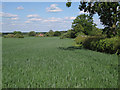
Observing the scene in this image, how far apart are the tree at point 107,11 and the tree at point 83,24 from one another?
123 feet

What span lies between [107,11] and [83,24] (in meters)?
41.2

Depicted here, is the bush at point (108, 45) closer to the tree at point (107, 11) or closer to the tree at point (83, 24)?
the tree at point (107, 11)

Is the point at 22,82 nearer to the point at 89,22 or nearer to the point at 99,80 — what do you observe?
the point at 99,80

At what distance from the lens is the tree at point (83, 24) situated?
56706 mm

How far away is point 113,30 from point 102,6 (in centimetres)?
306

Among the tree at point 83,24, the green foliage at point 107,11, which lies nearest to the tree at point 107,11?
the green foliage at point 107,11

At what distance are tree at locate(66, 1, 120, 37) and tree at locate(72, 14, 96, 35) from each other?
37426mm

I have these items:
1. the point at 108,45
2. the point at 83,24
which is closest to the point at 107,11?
the point at 108,45

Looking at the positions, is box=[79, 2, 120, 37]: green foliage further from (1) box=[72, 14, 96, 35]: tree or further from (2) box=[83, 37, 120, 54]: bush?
(1) box=[72, 14, 96, 35]: tree

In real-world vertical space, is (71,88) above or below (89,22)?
below

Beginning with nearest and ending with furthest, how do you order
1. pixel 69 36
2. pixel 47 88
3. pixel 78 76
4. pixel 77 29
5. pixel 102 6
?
pixel 47 88, pixel 78 76, pixel 102 6, pixel 77 29, pixel 69 36

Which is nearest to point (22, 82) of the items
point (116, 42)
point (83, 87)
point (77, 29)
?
point (83, 87)

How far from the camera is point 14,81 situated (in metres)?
5.67

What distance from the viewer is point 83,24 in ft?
193
